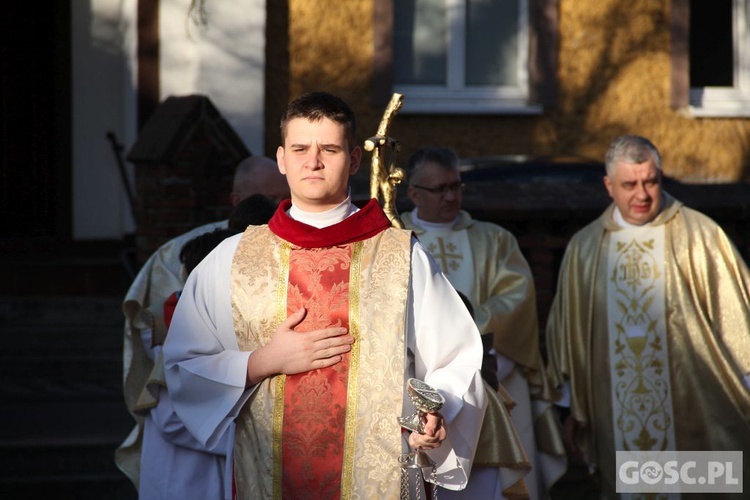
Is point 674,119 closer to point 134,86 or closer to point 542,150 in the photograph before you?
point 542,150

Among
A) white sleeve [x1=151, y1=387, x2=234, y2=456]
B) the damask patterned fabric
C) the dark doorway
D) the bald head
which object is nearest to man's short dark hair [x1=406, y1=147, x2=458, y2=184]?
the bald head

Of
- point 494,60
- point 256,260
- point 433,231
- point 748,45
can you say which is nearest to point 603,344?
point 433,231

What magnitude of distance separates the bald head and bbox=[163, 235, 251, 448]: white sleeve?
2060 millimetres

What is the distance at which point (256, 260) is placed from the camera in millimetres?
3910

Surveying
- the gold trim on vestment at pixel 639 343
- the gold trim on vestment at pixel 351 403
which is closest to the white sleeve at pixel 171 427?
the gold trim on vestment at pixel 351 403

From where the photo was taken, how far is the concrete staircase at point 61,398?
7.16 metres

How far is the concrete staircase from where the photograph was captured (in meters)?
7.16

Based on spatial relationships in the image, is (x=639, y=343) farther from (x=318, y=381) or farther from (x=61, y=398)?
(x=61, y=398)

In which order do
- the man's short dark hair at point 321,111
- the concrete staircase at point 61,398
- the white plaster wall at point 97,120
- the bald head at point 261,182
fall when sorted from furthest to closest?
the white plaster wall at point 97,120
the concrete staircase at point 61,398
the bald head at point 261,182
the man's short dark hair at point 321,111

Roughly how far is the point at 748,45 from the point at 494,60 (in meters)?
2.67

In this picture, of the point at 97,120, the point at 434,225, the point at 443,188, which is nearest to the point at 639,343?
the point at 434,225

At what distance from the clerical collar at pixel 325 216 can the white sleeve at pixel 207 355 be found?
25 centimetres

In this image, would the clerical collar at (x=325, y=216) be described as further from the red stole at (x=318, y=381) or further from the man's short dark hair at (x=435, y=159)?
the man's short dark hair at (x=435, y=159)

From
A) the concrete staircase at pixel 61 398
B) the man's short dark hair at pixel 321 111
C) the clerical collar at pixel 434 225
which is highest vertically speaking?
the man's short dark hair at pixel 321 111
